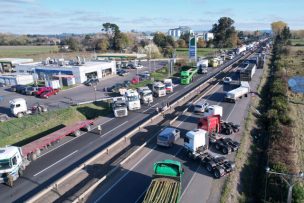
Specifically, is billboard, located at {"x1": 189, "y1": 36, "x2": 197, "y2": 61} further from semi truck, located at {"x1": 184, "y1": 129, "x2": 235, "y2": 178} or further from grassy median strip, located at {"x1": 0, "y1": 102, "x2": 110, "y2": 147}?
semi truck, located at {"x1": 184, "y1": 129, "x2": 235, "y2": 178}

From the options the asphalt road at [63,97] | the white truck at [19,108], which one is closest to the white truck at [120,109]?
the asphalt road at [63,97]

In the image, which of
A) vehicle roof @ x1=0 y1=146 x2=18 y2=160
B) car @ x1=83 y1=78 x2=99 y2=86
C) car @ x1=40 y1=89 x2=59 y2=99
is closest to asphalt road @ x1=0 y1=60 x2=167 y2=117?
car @ x1=40 y1=89 x2=59 y2=99

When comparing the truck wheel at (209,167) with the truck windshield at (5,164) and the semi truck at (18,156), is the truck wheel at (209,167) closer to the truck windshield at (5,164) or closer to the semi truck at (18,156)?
the semi truck at (18,156)

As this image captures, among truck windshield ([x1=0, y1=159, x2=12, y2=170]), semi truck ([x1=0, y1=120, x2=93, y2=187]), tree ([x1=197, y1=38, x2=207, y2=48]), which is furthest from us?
tree ([x1=197, y1=38, x2=207, y2=48])

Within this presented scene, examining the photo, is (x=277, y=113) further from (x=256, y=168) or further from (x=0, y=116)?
(x=0, y=116)

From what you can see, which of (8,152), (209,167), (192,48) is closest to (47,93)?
(8,152)

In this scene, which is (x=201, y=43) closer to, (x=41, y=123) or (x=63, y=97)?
(x=63, y=97)

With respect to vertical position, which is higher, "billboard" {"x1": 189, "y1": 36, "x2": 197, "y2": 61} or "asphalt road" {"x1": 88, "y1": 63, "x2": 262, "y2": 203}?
"billboard" {"x1": 189, "y1": 36, "x2": 197, "y2": 61}

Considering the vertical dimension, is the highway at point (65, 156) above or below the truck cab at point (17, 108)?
below
